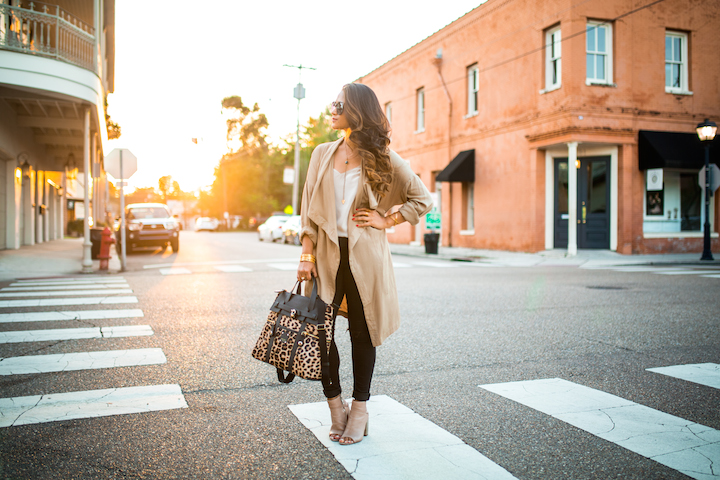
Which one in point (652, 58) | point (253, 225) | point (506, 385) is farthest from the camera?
point (253, 225)

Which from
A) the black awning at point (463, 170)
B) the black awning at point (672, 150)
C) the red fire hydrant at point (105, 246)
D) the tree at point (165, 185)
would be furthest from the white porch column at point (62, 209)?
the tree at point (165, 185)

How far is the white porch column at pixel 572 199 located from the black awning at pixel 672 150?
226 cm

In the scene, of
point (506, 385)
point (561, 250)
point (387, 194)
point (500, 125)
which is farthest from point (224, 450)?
point (500, 125)

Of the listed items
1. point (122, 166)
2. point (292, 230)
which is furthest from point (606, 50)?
point (292, 230)

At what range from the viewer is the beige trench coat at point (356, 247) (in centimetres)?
304

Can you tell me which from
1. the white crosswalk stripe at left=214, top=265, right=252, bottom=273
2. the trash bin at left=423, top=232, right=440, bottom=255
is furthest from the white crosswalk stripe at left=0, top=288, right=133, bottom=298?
the trash bin at left=423, top=232, right=440, bottom=255

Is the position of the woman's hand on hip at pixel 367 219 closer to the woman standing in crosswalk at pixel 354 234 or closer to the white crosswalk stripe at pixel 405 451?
the woman standing in crosswalk at pixel 354 234

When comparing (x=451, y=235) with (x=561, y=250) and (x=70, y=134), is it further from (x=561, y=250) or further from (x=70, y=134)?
(x=70, y=134)

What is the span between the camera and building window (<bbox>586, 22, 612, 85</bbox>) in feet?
58.0

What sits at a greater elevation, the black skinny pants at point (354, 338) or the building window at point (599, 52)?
→ the building window at point (599, 52)

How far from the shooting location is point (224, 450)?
301 centimetres

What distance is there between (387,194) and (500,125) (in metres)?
18.1

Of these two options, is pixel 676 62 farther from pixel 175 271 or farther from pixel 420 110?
pixel 175 271

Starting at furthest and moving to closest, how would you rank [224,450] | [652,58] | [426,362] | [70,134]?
[70,134], [652,58], [426,362], [224,450]
